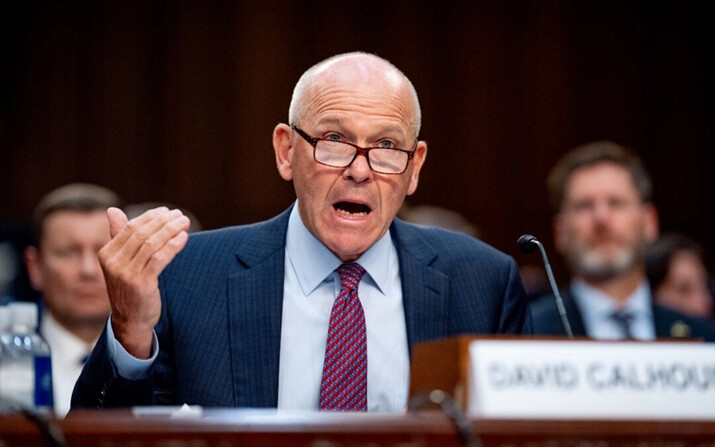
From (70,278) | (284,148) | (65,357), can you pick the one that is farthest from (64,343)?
(284,148)

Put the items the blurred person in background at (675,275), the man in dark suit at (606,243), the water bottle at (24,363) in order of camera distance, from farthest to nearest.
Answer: the blurred person in background at (675,275) → the man in dark suit at (606,243) → the water bottle at (24,363)

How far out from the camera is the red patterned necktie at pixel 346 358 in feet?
7.38

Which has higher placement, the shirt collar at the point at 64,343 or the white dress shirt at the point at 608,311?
the white dress shirt at the point at 608,311

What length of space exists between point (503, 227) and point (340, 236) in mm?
5038

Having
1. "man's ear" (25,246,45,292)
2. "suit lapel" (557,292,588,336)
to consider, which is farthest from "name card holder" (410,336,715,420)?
"man's ear" (25,246,45,292)

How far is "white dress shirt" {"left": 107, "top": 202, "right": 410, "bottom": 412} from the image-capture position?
230 cm

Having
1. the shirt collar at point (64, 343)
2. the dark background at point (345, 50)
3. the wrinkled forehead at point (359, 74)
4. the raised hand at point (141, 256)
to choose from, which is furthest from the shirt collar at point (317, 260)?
the dark background at point (345, 50)

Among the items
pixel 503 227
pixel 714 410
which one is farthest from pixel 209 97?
pixel 714 410

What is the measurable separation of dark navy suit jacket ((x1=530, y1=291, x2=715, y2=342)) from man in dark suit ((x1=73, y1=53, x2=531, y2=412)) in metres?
1.46

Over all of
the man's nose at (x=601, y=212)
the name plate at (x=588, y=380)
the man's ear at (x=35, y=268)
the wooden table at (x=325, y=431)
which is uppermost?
the name plate at (x=588, y=380)

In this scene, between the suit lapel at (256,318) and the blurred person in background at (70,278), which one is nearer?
the suit lapel at (256,318)

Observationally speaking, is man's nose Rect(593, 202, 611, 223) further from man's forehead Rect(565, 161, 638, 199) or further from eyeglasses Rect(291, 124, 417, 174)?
eyeglasses Rect(291, 124, 417, 174)

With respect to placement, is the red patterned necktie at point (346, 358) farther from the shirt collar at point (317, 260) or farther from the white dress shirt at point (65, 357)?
the white dress shirt at point (65, 357)

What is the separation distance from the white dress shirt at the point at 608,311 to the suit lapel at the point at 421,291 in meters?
1.85
